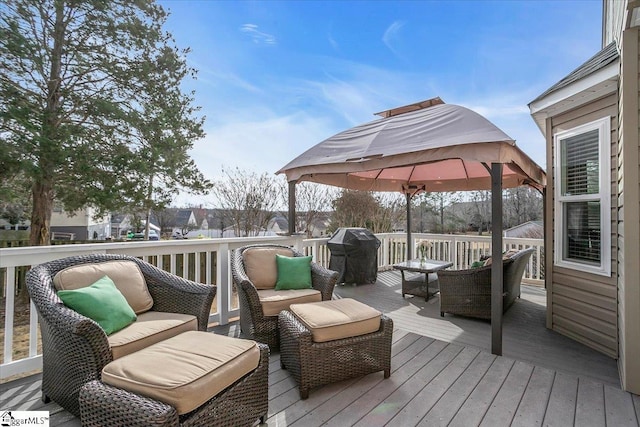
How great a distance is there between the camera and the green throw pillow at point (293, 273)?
3521mm

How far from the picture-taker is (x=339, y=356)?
240cm

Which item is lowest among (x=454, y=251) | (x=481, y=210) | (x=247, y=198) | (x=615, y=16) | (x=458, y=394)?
(x=458, y=394)

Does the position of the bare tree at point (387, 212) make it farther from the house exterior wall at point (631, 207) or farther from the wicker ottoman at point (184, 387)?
the wicker ottoman at point (184, 387)

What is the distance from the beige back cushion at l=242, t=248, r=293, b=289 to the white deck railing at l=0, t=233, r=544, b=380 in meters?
0.40

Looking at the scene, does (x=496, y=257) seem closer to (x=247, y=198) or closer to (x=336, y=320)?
(x=336, y=320)

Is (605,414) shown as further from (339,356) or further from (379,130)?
(379,130)

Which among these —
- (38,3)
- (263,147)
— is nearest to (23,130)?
(38,3)

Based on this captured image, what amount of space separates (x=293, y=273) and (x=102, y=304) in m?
1.87

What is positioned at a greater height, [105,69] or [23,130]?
[105,69]

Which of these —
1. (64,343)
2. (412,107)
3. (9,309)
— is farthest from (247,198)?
(64,343)

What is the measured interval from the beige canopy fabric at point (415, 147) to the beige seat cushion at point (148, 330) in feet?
8.14

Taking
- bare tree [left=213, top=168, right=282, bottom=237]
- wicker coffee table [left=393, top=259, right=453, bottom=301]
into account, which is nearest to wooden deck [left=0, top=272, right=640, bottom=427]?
wicker coffee table [left=393, top=259, right=453, bottom=301]

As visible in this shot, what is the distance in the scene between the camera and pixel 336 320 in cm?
245

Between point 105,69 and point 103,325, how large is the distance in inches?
299
